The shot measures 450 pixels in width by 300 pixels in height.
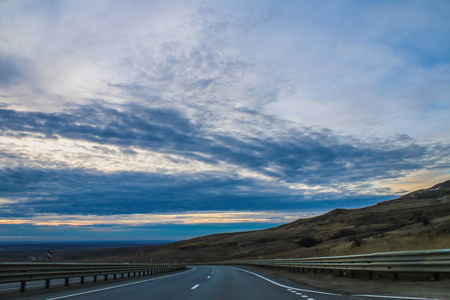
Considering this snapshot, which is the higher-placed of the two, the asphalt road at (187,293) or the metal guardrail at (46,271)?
the metal guardrail at (46,271)

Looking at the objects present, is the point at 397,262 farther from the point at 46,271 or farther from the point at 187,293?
the point at 46,271

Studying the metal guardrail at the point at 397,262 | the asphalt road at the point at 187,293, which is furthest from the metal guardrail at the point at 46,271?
the metal guardrail at the point at 397,262

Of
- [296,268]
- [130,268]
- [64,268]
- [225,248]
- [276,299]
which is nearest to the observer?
[276,299]

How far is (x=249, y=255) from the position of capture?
283ft

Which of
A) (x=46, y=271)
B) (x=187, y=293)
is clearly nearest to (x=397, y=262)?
(x=187, y=293)

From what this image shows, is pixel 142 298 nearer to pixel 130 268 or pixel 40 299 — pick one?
pixel 40 299

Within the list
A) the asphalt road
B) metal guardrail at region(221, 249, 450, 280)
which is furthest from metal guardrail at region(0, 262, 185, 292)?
metal guardrail at region(221, 249, 450, 280)

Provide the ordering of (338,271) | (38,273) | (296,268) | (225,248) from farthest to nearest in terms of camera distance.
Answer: (225,248)
(296,268)
(338,271)
(38,273)

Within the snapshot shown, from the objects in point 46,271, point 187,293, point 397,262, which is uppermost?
point 46,271

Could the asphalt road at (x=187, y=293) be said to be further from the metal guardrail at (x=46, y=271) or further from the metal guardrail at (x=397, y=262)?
the metal guardrail at (x=397, y=262)

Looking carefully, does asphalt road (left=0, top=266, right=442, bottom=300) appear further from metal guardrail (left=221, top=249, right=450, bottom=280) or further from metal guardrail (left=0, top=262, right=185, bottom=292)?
metal guardrail (left=221, top=249, right=450, bottom=280)

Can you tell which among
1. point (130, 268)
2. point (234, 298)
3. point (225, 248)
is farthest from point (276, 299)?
point (225, 248)

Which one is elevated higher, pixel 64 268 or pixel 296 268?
pixel 64 268

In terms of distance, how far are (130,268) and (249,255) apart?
6489 centimetres
